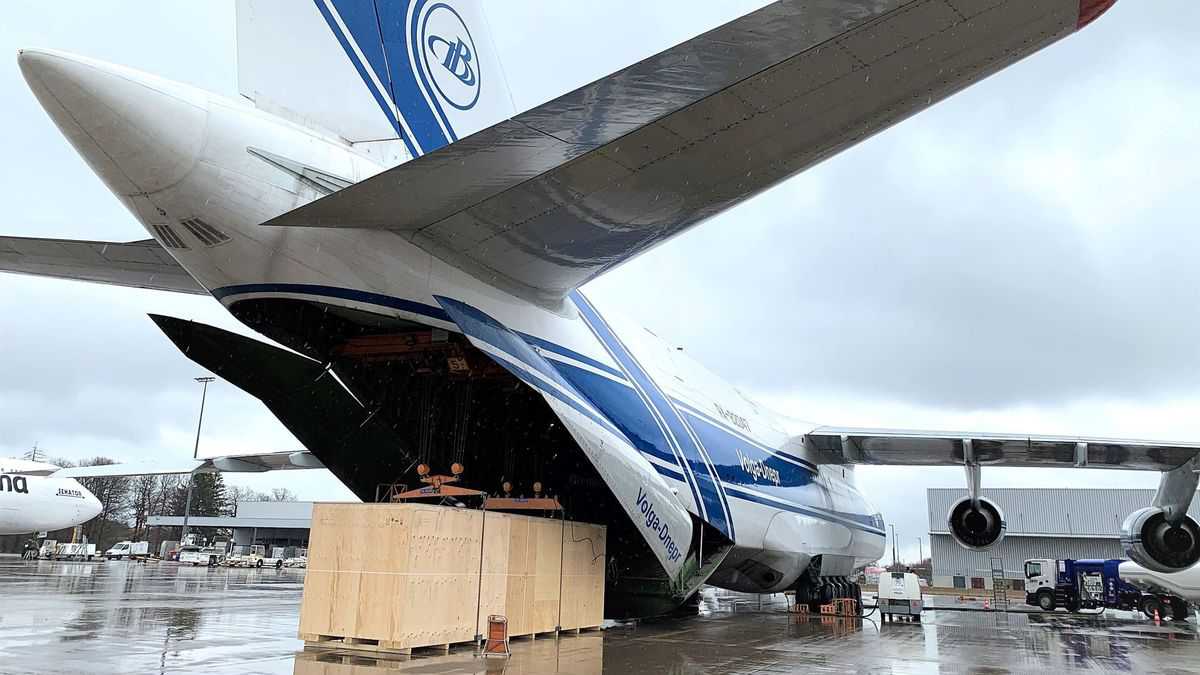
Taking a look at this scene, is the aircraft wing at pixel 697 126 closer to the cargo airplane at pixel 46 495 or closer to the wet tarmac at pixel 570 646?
the wet tarmac at pixel 570 646

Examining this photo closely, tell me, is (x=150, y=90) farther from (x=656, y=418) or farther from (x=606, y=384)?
(x=656, y=418)

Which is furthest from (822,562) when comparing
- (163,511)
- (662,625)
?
(163,511)

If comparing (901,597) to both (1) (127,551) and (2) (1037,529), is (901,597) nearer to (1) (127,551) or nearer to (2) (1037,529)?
(2) (1037,529)

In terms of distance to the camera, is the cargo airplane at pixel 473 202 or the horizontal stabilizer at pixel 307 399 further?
the horizontal stabilizer at pixel 307 399

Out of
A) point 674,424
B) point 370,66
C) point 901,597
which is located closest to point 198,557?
point 901,597

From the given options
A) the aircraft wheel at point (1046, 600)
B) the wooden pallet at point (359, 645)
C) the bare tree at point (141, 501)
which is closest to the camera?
the wooden pallet at point (359, 645)

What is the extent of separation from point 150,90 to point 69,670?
4.05m

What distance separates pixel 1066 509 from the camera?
127ft

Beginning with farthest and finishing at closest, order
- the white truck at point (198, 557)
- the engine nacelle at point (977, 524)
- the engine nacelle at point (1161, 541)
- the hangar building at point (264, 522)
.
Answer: the hangar building at point (264, 522) → the white truck at point (198, 557) → the engine nacelle at point (977, 524) → the engine nacelle at point (1161, 541)

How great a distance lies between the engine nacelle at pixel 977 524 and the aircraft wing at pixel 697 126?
38.7ft

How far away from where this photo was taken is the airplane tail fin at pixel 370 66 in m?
7.05

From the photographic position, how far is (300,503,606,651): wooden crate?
7285 millimetres

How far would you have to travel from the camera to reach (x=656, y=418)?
10.7 meters

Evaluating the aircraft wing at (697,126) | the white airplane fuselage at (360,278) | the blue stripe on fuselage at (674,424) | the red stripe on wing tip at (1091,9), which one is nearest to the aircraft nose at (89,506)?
the white airplane fuselage at (360,278)
